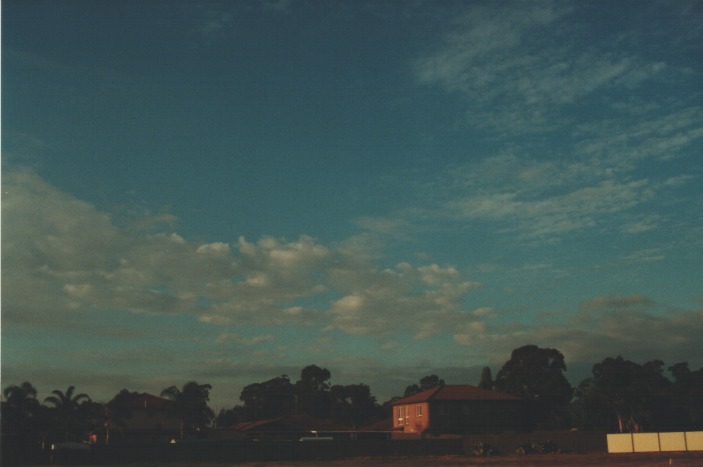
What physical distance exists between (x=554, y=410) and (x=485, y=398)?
19166mm

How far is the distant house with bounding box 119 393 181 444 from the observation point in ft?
346

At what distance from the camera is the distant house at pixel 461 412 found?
10162 centimetres

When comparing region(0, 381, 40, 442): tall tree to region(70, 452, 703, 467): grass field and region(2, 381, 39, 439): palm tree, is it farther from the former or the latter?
region(70, 452, 703, 467): grass field

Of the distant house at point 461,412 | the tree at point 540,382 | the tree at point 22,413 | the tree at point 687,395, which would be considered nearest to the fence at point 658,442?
the distant house at point 461,412

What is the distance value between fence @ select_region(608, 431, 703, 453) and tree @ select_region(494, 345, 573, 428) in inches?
1509

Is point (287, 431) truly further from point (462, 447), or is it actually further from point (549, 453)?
point (549, 453)

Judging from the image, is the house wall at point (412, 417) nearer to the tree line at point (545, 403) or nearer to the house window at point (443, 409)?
the house window at point (443, 409)

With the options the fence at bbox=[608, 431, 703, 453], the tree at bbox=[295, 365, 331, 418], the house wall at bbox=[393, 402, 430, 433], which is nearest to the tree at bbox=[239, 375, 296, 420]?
the tree at bbox=[295, 365, 331, 418]

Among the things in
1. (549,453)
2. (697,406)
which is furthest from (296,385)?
(549,453)

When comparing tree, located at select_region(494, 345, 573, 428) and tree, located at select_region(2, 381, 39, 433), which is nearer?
tree, located at select_region(2, 381, 39, 433)

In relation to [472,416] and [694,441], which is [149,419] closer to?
[472,416]

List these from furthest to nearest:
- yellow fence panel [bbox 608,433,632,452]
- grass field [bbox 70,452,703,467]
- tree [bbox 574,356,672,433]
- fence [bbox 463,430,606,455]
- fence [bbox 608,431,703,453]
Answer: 1. tree [bbox 574,356,672,433]
2. fence [bbox 463,430,606,455]
3. yellow fence panel [bbox 608,433,632,452]
4. fence [bbox 608,431,703,453]
5. grass field [bbox 70,452,703,467]

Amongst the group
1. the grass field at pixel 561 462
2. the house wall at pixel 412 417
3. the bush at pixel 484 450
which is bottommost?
the bush at pixel 484 450

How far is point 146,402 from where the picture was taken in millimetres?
111812
